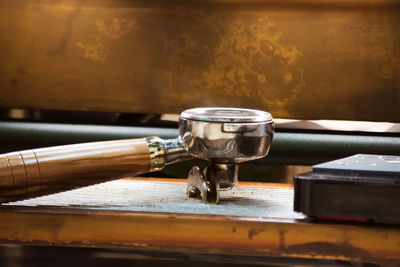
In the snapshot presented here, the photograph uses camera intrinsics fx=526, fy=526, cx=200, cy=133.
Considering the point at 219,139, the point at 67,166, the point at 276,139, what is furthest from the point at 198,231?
the point at 276,139

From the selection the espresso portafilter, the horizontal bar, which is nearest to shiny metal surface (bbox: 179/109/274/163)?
the espresso portafilter

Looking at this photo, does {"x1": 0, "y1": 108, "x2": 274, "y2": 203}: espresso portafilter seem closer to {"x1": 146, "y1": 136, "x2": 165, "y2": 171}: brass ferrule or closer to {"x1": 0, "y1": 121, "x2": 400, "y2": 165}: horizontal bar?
{"x1": 146, "y1": 136, "x2": 165, "y2": 171}: brass ferrule

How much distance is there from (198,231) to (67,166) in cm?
31

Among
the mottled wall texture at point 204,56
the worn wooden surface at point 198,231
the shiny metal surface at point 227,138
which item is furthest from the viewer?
the mottled wall texture at point 204,56

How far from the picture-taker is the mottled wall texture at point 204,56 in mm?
1663

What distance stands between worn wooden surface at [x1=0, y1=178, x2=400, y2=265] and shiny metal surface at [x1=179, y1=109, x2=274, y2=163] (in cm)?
12

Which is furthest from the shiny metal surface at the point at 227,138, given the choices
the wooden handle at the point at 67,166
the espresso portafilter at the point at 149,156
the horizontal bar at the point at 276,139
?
the horizontal bar at the point at 276,139

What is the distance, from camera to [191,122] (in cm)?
112

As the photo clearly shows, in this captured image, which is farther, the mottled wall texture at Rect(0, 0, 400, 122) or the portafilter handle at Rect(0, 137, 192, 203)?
the mottled wall texture at Rect(0, 0, 400, 122)

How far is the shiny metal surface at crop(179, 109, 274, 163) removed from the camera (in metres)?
1.09

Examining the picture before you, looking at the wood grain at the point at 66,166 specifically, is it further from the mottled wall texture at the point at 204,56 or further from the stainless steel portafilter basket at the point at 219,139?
the mottled wall texture at the point at 204,56

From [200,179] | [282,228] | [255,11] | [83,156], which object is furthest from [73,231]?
[255,11]

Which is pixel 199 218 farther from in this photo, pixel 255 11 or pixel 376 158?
pixel 255 11

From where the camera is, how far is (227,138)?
1.09 m
